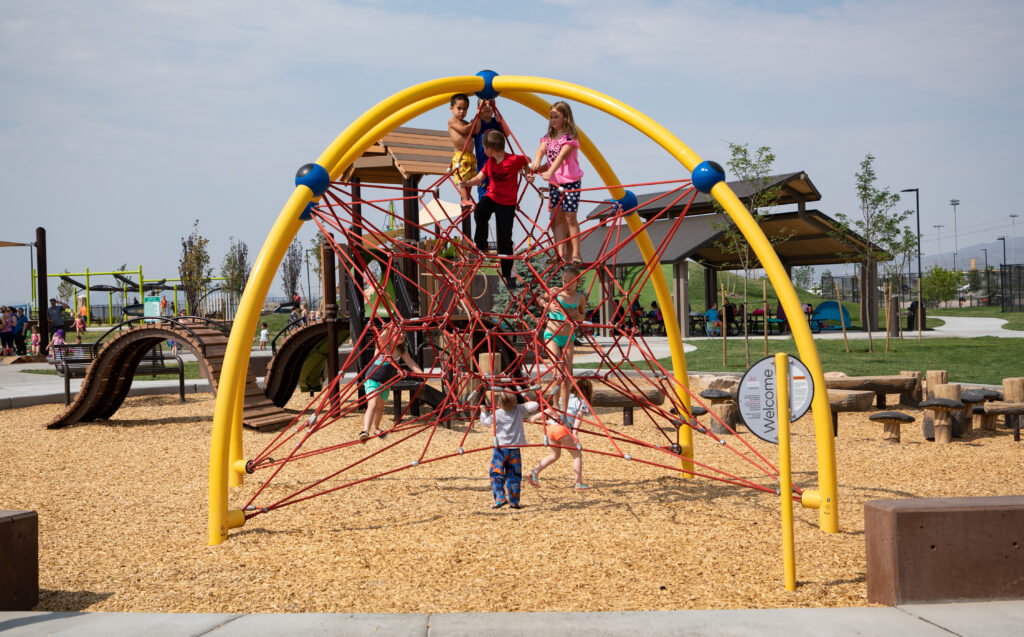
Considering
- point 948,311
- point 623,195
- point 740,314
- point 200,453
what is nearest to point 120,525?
point 200,453

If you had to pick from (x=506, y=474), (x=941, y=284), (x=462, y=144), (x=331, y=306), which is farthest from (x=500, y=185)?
(x=941, y=284)

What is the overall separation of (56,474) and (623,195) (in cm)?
561

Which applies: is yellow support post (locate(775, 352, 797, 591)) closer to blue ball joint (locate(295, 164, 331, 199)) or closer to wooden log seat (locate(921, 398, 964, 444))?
blue ball joint (locate(295, 164, 331, 199))

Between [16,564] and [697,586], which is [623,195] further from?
[16,564]

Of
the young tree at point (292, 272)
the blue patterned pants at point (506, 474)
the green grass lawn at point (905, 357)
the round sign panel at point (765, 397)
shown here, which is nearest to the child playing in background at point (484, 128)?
the blue patterned pants at point (506, 474)

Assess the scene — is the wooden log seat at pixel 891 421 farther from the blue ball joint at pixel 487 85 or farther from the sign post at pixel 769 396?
the blue ball joint at pixel 487 85

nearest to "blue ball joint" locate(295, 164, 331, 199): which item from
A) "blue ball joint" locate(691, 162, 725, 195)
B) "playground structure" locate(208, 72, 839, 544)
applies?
"playground structure" locate(208, 72, 839, 544)

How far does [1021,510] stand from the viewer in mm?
3463

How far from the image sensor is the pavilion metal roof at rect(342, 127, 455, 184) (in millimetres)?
10125

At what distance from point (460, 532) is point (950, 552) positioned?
2719mm

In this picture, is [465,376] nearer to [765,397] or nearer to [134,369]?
[765,397]

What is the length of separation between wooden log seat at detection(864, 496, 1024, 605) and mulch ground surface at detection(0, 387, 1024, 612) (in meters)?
0.29

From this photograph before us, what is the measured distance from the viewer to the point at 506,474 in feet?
18.5

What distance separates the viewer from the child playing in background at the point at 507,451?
5.57m
